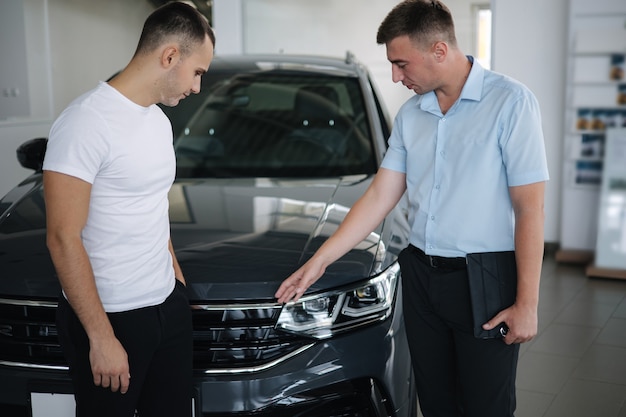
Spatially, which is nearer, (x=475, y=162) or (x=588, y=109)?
(x=475, y=162)

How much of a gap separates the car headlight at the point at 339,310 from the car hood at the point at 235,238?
3cm

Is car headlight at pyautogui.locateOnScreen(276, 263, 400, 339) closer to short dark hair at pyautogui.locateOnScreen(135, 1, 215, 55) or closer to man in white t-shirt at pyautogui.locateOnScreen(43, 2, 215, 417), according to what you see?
man in white t-shirt at pyautogui.locateOnScreen(43, 2, 215, 417)

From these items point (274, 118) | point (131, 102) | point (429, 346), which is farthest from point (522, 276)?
point (274, 118)

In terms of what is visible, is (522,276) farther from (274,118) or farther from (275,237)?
(274,118)

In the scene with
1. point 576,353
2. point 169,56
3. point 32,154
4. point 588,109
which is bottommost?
point 576,353

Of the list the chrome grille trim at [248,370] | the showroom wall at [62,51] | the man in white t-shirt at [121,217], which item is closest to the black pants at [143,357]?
the man in white t-shirt at [121,217]

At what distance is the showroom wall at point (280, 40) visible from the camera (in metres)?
5.88

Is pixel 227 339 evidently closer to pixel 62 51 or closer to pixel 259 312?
pixel 259 312

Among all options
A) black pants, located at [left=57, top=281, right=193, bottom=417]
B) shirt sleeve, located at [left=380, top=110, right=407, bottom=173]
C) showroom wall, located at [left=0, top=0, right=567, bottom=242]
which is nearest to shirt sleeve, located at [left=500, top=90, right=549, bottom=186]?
shirt sleeve, located at [left=380, top=110, right=407, bottom=173]

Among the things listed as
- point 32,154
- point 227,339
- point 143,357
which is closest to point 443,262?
point 227,339

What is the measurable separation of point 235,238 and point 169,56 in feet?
2.36

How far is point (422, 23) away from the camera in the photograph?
68.1 inches

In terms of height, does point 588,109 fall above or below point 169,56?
below

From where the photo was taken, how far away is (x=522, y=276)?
67.4 inches
